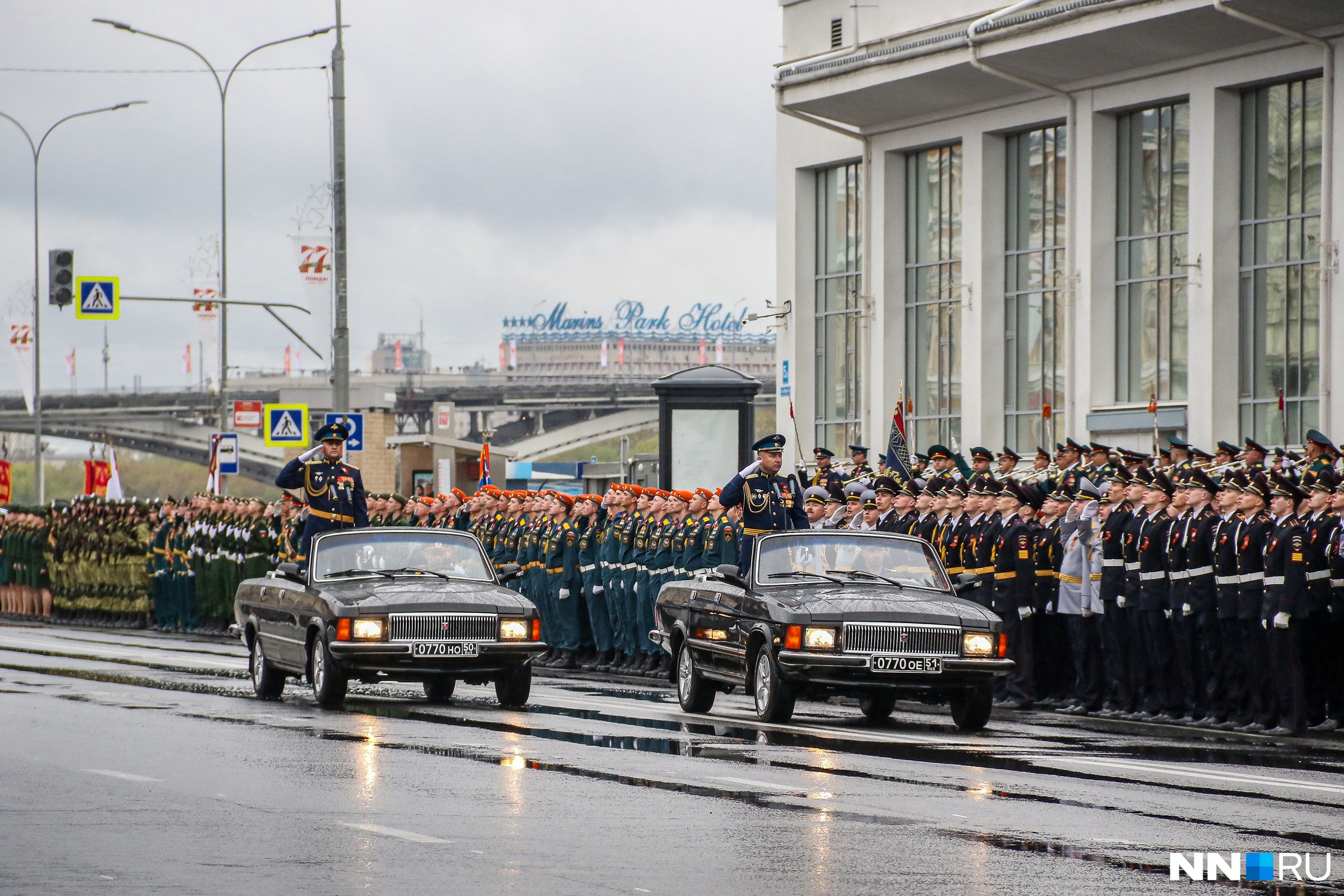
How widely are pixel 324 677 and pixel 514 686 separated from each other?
61.7 inches

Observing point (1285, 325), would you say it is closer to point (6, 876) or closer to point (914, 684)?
point (914, 684)

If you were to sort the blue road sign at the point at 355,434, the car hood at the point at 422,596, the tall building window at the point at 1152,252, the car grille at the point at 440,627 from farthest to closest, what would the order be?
the blue road sign at the point at 355,434
the tall building window at the point at 1152,252
the car hood at the point at 422,596
the car grille at the point at 440,627

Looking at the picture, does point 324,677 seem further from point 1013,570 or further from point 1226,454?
point 1226,454

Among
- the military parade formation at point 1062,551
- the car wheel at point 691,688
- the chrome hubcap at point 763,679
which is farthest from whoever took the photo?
the car wheel at point 691,688

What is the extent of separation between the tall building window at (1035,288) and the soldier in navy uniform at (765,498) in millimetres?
14402

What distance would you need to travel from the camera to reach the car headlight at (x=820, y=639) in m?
15.1

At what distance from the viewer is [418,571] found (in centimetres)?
1781

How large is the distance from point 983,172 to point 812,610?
2003 centimetres

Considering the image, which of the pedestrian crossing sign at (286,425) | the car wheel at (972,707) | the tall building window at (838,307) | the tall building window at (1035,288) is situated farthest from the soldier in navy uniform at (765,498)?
the tall building window at (838,307)

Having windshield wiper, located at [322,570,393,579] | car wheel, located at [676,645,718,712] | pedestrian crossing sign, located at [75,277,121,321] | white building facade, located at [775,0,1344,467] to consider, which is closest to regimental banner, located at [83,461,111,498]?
pedestrian crossing sign, located at [75,277,121,321]

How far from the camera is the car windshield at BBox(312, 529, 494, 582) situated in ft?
58.5

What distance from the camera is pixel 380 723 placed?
15586 millimetres

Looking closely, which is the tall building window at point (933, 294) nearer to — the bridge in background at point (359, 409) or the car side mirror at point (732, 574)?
the car side mirror at point (732, 574)

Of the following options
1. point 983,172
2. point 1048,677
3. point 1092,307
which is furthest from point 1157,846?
point 983,172
